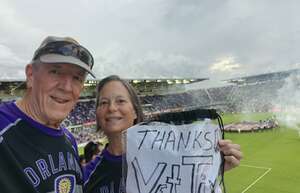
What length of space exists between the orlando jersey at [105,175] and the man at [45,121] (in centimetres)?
25

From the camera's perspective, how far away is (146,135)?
96.7 inches

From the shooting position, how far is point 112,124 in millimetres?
3016

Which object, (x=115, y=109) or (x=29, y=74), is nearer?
(x=29, y=74)

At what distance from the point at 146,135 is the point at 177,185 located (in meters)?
0.41

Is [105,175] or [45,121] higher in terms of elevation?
[45,121]

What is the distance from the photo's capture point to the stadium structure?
45156mm

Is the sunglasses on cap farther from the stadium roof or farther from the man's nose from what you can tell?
the stadium roof

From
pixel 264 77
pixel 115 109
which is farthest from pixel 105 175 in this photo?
pixel 264 77

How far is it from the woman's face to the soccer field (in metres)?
14.7

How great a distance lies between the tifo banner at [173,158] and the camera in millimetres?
2285

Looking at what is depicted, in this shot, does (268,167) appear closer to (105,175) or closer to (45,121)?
(105,175)

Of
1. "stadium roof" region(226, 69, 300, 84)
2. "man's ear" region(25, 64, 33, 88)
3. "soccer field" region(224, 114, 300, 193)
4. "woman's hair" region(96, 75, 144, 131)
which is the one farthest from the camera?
"stadium roof" region(226, 69, 300, 84)

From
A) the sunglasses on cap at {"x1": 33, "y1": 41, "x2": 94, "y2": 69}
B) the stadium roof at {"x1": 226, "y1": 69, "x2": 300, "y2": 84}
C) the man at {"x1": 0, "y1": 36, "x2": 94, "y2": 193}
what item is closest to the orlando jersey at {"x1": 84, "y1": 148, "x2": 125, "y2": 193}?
the man at {"x1": 0, "y1": 36, "x2": 94, "y2": 193}

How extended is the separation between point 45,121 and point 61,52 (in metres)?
0.52
